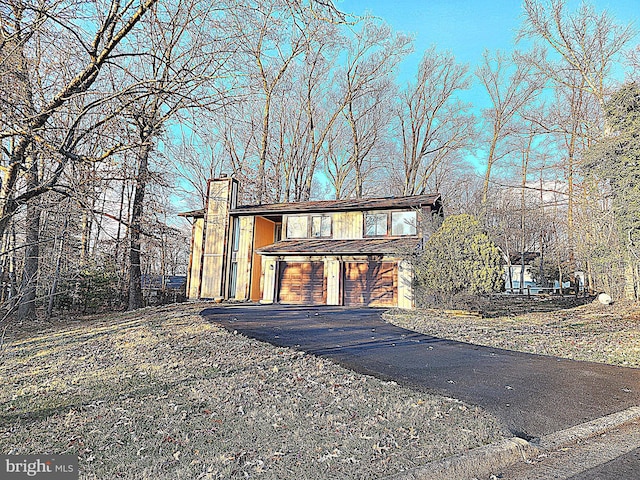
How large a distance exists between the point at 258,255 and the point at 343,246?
515 centimetres

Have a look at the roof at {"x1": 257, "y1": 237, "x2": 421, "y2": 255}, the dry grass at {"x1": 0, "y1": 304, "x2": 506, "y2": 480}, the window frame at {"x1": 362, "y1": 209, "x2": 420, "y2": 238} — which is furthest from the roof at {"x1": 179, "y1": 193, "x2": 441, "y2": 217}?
the dry grass at {"x1": 0, "y1": 304, "x2": 506, "y2": 480}

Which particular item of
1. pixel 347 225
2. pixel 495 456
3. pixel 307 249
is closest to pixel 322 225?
pixel 347 225

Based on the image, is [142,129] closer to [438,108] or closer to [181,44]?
[181,44]

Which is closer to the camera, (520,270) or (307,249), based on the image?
(307,249)

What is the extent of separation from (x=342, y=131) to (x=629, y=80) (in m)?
18.2

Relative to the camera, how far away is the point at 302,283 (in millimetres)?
18969

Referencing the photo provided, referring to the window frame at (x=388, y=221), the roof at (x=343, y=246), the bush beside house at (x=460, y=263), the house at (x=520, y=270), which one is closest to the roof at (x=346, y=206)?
the window frame at (x=388, y=221)

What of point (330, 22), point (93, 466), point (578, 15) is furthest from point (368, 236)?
point (93, 466)

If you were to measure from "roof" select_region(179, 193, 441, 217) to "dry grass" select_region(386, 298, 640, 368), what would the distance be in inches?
219

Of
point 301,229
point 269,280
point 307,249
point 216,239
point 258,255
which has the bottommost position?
point 269,280

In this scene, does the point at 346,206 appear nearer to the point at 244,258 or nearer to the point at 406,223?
the point at 406,223

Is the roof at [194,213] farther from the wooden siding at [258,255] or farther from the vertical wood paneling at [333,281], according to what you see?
the vertical wood paneling at [333,281]

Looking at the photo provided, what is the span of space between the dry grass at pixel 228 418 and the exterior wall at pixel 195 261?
13974mm

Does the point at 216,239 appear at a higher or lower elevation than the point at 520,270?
higher
